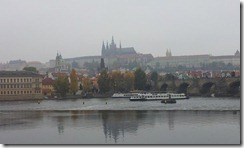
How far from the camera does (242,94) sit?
752cm

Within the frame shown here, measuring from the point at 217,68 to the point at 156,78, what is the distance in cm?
1063

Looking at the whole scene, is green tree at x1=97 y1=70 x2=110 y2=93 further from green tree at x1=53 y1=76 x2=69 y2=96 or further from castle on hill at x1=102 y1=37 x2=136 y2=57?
castle on hill at x1=102 y1=37 x2=136 y2=57

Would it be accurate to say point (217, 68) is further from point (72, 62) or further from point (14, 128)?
point (72, 62)

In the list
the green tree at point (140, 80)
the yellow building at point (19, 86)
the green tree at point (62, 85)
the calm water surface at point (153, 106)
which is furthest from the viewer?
the green tree at point (140, 80)

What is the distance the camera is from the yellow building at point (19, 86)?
3133cm

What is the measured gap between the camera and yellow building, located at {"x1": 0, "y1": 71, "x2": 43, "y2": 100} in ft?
103

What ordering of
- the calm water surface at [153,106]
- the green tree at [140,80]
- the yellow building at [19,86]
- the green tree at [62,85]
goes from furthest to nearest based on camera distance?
the green tree at [140,80] < the green tree at [62,85] < the yellow building at [19,86] < the calm water surface at [153,106]

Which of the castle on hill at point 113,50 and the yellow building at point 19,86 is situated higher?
the castle on hill at point 113,50

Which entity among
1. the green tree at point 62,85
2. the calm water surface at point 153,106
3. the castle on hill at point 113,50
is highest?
the castle on hill at point 113,50

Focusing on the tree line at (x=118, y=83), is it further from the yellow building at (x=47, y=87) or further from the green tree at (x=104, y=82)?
the yellow building at (x=47, y=87)

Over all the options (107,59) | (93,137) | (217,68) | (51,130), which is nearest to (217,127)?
(93,137)

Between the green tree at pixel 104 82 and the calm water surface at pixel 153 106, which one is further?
the green tree at pixel 104 82

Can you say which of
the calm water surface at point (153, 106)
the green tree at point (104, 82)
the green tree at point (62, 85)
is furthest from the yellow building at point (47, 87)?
the calm water surface at point (153, 106)

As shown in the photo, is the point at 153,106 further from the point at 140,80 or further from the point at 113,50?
the point at 113,50
